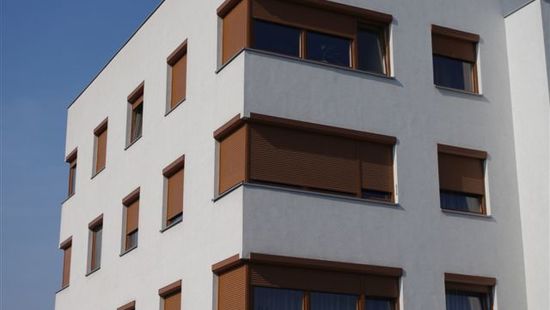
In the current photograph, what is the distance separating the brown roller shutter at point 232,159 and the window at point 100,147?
334 inches

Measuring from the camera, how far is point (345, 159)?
20438mm

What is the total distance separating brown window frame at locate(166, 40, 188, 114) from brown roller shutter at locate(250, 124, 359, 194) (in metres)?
3.84

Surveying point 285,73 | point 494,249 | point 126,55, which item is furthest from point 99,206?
point 494,249

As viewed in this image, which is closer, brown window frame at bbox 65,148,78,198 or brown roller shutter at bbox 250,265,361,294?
brown roller shutter at bbox 250,265,361,294

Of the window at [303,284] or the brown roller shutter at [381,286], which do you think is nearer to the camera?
the window at [303,284]

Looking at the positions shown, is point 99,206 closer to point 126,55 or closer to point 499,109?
point 126,55

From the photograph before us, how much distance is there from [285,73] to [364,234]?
365 cm

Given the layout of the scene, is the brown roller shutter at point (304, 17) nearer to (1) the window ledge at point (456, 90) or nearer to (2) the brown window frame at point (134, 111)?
(1) the window ledge at point (456, 90)

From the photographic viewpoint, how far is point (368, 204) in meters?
20.2

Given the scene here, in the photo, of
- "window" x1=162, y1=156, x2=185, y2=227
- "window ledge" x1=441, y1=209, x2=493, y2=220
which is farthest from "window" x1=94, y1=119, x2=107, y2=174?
"window ledge" x1=441, y1=209, x2=493, y2=220

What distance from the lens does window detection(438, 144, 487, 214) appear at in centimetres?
2166

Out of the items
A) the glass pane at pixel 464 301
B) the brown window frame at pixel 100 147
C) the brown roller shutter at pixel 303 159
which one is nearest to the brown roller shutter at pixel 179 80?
the brown roller shutter at pixel 303 159

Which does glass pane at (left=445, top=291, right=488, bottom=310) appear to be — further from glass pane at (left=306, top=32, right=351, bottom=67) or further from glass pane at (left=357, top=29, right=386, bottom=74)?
glass pane at (left=306, top=32, right=351, bottom=67)

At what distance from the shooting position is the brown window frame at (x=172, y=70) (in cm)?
2319
